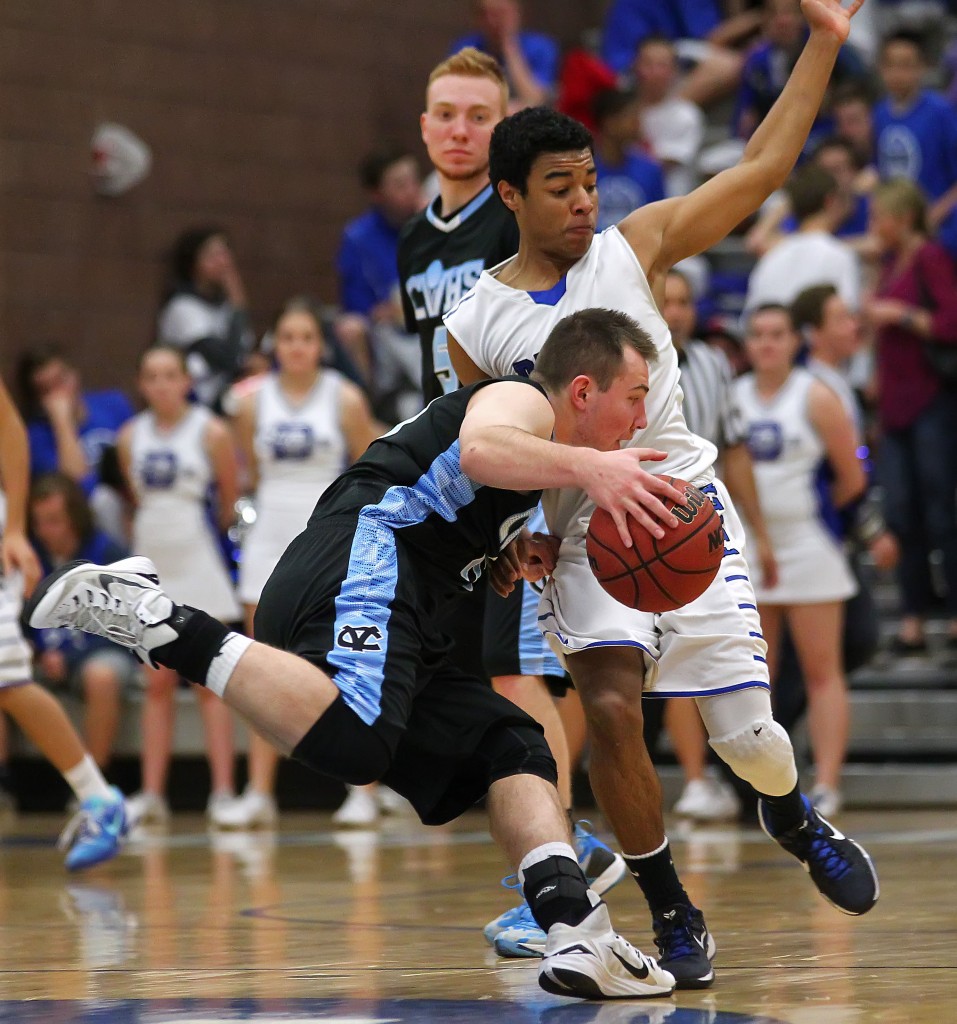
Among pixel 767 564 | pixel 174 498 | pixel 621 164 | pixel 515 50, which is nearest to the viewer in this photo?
pixel 767 564

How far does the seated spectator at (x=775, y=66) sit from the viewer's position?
1248cm

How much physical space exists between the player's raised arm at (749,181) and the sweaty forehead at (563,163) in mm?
189

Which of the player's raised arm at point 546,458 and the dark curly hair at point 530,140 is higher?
the dark curly hair at point 530,140

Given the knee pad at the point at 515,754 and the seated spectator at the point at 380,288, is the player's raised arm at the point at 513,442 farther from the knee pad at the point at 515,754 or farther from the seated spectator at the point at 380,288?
the seated spectator at the point at 380,288

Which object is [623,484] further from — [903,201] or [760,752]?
[903,201]

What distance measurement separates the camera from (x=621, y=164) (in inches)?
464

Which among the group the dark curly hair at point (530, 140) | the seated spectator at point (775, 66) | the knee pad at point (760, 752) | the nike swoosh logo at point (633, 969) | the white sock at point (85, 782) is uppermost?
the seated spectator at point (775, 66)

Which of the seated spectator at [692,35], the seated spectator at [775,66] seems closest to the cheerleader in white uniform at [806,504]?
the seated spectator at [775,66]

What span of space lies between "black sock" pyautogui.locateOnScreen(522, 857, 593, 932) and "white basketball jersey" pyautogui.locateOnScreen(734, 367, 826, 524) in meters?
4.77

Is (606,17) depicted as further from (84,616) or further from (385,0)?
(84,616)

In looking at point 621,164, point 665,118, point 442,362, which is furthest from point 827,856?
point 665,118

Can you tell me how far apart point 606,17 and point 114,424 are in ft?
19.8

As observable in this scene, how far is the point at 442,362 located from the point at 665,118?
27.2 feet

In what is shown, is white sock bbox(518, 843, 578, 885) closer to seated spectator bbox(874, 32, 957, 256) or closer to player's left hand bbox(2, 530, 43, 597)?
player's left hand bbox(2, 530, 43, 597)
